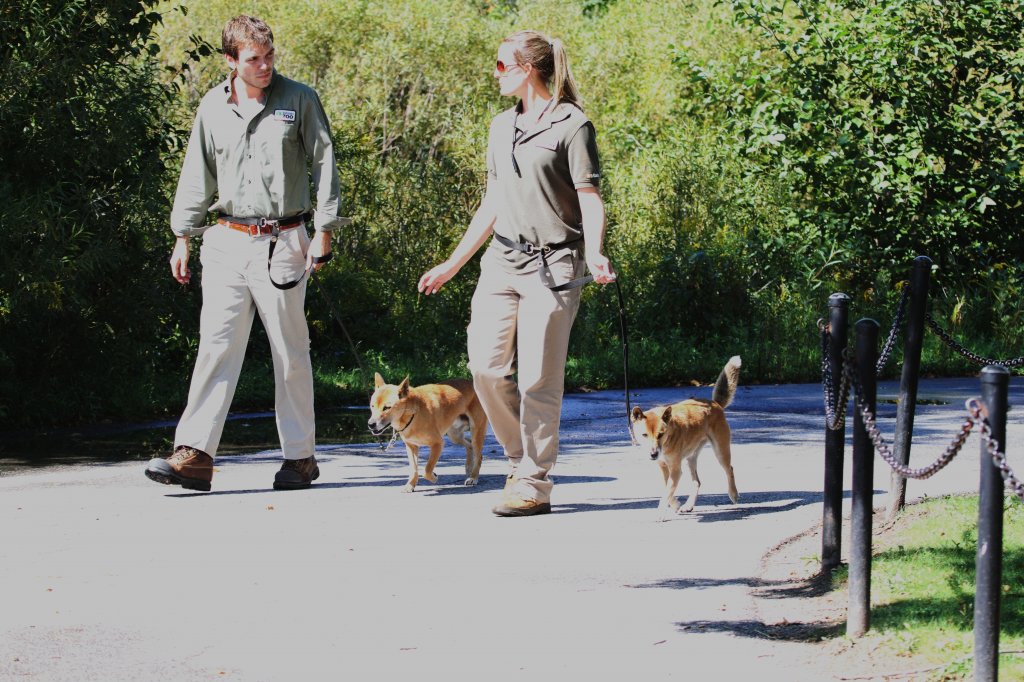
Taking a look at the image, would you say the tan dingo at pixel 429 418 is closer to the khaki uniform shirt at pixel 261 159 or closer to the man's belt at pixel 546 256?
the khaki uniform shirt at pixel 261 159

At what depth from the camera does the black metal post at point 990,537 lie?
3949 mm

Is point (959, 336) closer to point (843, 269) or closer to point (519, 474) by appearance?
point (843, 269)

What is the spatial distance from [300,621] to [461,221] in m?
12.1

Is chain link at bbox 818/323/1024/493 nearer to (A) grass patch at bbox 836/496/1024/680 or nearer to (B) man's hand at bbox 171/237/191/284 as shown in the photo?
(A) grass patch at bbox 836/496/1024/680

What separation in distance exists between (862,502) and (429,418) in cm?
410

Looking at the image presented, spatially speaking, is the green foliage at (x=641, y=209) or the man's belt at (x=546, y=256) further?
the green foliage at (x=641, y=209)

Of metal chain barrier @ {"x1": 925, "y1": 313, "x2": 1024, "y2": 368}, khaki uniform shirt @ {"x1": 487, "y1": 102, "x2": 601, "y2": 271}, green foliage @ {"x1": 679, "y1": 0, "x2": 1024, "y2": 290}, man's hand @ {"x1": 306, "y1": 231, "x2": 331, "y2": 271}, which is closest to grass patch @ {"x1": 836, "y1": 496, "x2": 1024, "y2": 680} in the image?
metal chain barrier @ {"x1": 925, "y1": 313, "x2": 1024, "y2": 368}

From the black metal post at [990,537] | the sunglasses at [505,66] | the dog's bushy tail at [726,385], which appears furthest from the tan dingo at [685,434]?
the black metal post at [990,537]

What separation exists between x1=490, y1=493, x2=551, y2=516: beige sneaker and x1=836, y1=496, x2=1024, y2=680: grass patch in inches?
72.8

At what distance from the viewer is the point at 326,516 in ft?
25.3

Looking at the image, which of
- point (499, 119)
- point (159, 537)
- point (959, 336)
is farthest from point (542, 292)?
point (959, 336)

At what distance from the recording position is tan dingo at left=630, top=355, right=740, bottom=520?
7801mm

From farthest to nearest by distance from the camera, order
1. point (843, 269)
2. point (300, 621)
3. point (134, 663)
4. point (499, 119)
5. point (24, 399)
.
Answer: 1. point (843, 269)
2. point (24, 399)
3. point (499, 119)
4. point (300, 621)
5. point (134, 663)

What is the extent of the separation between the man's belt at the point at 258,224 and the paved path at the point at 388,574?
5.17 feet
